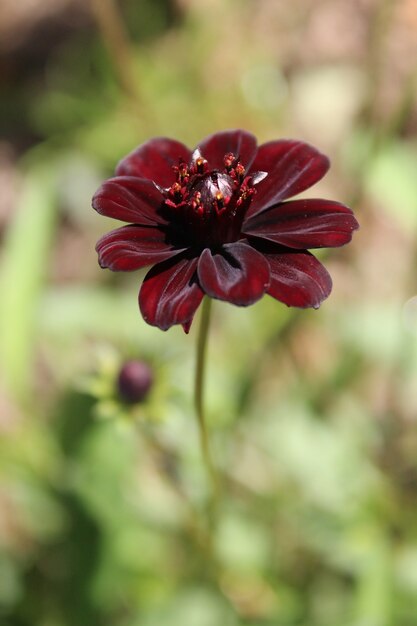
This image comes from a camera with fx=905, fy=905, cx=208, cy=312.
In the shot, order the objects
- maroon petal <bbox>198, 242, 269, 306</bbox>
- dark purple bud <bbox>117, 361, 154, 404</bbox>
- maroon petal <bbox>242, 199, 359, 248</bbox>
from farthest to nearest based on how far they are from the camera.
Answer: dark purple bud <bbox>117, 361, 154, 404</bbox> → maroon petal <bbox>242, 199, 359, 248</bbox> → maroon petal <bbox>198, 242, 269, 306</bbox>

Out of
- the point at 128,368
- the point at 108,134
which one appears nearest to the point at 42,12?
the point at 108,134

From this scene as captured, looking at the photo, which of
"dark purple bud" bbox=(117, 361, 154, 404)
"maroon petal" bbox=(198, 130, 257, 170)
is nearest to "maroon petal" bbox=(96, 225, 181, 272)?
"maroon petal" bbox=(198, 130, 257, 170)

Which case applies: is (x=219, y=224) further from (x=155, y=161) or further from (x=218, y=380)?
(x=218, y=380)

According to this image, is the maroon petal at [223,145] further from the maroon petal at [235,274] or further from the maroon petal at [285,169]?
the maroon petal at [235,274]

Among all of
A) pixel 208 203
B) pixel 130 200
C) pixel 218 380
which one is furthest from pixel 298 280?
pixel 218 380

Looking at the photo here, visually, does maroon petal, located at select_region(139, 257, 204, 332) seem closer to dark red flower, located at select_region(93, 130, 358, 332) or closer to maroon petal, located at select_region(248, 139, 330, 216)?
dark red flower, located at select_region(93, 130, 358, 332)

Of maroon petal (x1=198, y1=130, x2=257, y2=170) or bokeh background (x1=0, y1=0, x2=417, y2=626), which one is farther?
bokeh background (x1=0, y1=0, x2=417, y2=626)

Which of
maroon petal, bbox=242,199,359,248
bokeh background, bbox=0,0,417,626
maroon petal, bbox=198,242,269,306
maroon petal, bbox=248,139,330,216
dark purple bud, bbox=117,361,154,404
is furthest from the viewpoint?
bokeh background, bbox=0,0,417,626

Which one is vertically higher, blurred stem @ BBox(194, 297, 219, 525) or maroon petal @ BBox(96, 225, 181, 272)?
maroon petal @ BBox(96, 225, 181, 272)
